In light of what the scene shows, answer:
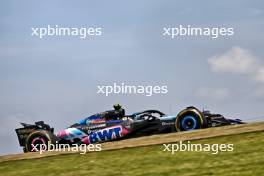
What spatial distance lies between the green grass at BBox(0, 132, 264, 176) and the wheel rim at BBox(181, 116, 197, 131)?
3.33 m

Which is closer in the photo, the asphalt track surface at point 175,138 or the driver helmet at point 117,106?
the asphalt track surface at point 175,138

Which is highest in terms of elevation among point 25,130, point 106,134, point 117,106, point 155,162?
point 117,106

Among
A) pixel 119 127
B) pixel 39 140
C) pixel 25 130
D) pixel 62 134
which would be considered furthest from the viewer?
pixel 25 130

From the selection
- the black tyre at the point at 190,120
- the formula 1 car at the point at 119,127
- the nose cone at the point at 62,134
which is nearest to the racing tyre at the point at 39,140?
the formula 1 car at the point at 119,127

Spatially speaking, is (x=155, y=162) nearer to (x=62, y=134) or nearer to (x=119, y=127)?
(x=119, y=127)

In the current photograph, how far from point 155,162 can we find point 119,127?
6.02 meters

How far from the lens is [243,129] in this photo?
13.6 m

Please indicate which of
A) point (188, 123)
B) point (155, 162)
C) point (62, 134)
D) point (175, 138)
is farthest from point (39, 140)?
point (155, 162)

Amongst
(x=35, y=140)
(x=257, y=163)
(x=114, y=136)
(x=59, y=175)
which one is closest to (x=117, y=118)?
(x=114, y=136)

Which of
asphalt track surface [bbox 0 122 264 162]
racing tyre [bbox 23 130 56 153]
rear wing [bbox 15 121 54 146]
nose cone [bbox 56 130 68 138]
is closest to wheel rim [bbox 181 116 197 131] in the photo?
asphalt track surface [bbox 0 122 264 162]

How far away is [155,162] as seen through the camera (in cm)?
1062

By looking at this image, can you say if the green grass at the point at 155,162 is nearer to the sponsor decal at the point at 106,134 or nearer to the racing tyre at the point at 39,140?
the racing tyre at the point at 39,140

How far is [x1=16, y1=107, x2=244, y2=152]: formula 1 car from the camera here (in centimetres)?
1605

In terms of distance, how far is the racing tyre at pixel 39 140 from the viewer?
16938 millimetres
